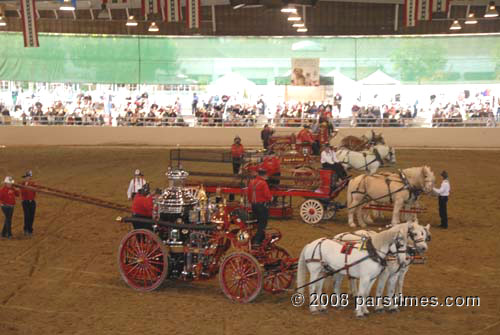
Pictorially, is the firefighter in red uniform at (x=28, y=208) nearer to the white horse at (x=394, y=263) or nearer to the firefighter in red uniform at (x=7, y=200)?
the firefighter in red uniform at (x=7, y=200)

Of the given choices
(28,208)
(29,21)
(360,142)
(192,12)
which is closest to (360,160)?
(360,142)

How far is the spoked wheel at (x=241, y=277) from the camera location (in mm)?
9164

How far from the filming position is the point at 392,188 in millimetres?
13859

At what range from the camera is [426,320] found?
8.77 metres

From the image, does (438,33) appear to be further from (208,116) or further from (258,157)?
(258,157)

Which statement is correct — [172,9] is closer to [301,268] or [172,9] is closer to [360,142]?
[360,142]

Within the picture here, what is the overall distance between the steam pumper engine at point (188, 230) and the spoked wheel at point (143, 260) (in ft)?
0.67

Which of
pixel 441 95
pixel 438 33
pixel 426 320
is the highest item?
pixel 438 33

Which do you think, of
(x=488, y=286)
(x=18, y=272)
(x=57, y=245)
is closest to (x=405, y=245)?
(x=488, y=286)

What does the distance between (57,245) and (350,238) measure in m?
6.36

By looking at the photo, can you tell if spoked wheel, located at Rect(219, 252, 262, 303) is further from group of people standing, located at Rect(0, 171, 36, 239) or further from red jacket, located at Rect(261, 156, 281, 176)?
red jacket, located at Rect(261, 156, 281, 176)

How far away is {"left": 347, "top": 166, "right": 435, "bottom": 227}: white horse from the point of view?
44.7 ft

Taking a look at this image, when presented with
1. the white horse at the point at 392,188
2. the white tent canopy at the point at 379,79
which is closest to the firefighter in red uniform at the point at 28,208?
the white horse at the point at 392,188

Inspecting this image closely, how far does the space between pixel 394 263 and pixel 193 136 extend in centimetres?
2433
